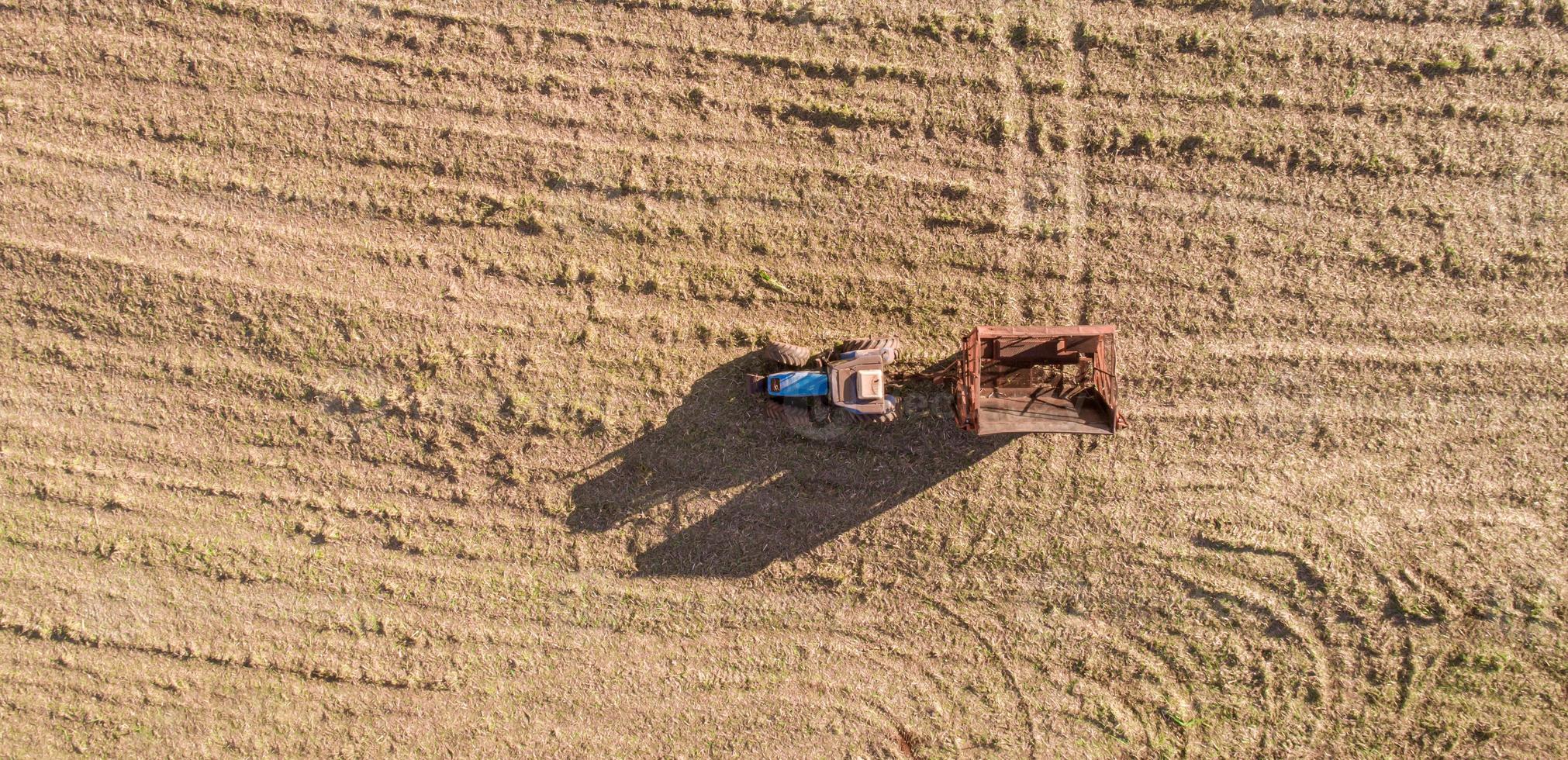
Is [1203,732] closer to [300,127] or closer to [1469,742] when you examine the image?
[1469,742]

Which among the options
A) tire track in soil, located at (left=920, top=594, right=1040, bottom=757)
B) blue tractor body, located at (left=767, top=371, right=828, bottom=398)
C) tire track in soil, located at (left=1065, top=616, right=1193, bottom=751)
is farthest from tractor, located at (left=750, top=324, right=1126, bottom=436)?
tire track in soil, located at (left=1065, top=616, right=1193, bottom=751)

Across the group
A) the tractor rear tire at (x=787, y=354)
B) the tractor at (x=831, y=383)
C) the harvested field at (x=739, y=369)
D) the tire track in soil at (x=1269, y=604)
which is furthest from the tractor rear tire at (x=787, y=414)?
the tire track in soil at (x=1269, y=604)

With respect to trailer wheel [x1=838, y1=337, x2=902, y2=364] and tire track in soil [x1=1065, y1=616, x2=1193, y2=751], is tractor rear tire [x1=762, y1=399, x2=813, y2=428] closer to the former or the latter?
trailer wheel [x1=838, y1=337, x2=902, y2=364]

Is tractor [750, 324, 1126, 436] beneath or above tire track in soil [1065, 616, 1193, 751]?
above

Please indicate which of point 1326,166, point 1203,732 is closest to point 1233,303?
point 1326,166

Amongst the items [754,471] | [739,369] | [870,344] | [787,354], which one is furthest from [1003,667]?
[739,369]
